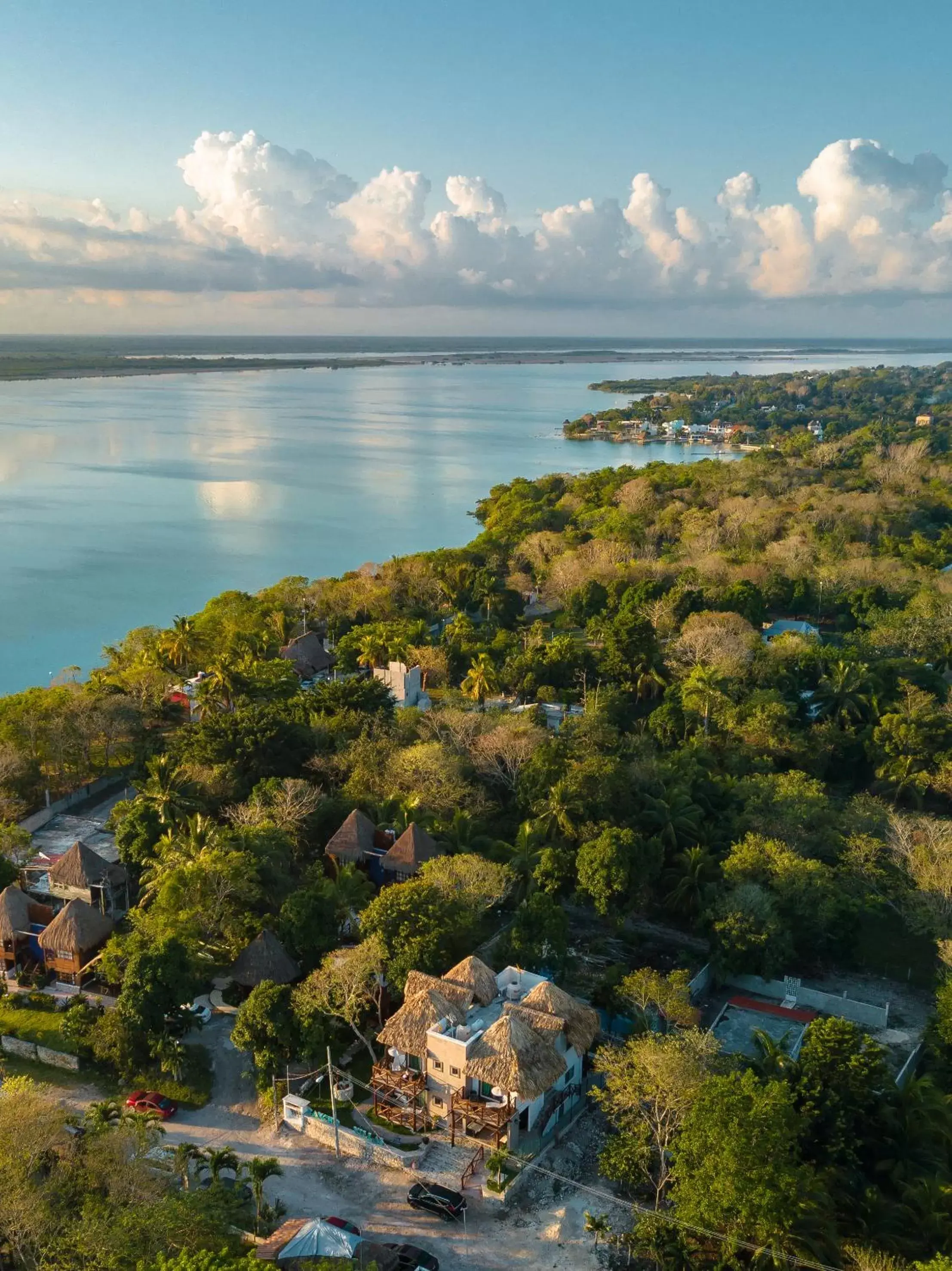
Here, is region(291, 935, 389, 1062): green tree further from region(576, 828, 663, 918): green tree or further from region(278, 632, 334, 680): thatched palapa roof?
region(278, 632, 334, 680): thatched palapa roof

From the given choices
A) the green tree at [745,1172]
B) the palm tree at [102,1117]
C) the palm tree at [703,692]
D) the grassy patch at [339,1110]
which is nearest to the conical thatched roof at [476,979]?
the grassy patch at [339,1110]

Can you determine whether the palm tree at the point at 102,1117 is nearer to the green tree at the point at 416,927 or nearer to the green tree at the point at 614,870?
the green tree at the point at 416,927

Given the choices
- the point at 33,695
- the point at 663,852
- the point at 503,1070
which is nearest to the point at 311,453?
the point at 33,695

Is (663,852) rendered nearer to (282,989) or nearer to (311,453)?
(282,989)

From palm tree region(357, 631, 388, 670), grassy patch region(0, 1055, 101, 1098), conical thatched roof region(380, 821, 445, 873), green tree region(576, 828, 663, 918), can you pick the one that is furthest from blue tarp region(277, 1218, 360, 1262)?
palm tree region(357, 631, 388, 670)

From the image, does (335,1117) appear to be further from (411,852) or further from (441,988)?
(411,852)

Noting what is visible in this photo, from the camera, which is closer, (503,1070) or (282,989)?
(503,1070)

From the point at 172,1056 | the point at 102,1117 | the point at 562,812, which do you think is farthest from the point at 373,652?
the point at 102,1117
